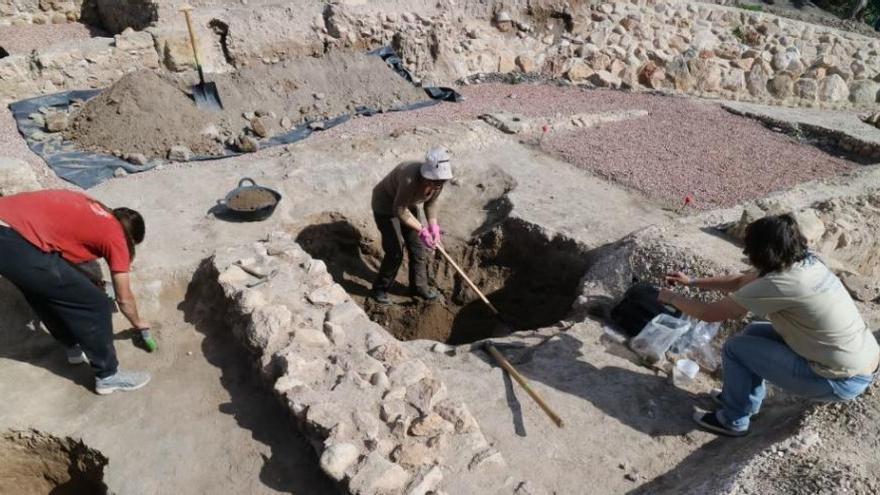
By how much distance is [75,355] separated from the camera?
14.8 feet

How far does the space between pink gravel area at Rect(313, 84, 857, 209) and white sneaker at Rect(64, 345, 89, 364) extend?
483 cm

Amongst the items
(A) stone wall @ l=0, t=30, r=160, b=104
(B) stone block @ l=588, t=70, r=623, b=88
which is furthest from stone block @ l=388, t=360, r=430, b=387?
(B) stone block @ l=588, t=70, r=623, b=88

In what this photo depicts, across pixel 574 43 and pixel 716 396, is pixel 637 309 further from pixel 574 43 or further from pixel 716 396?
pixel 574 43

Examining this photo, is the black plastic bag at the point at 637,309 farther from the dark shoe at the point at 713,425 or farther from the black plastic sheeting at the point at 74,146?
the black plastic sheeting at the point at 74,146

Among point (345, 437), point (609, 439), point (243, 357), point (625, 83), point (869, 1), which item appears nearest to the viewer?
point (345, 437)

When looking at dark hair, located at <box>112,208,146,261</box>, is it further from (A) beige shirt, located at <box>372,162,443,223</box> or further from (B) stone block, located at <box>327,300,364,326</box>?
(A) beige shirt, located at <box>372,162,443,223</box>

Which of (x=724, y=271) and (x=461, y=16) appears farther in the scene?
(x=461, y=16)

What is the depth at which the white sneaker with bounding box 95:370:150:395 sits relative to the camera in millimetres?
4320

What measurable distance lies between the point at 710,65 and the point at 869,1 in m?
14.2

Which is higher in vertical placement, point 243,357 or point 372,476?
point 372,476

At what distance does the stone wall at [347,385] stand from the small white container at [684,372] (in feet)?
5.57

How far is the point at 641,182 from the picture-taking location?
7.98 meters

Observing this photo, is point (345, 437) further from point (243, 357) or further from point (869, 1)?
point (869, 1)

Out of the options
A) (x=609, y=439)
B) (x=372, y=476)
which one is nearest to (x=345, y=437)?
(x=372, y=476)
